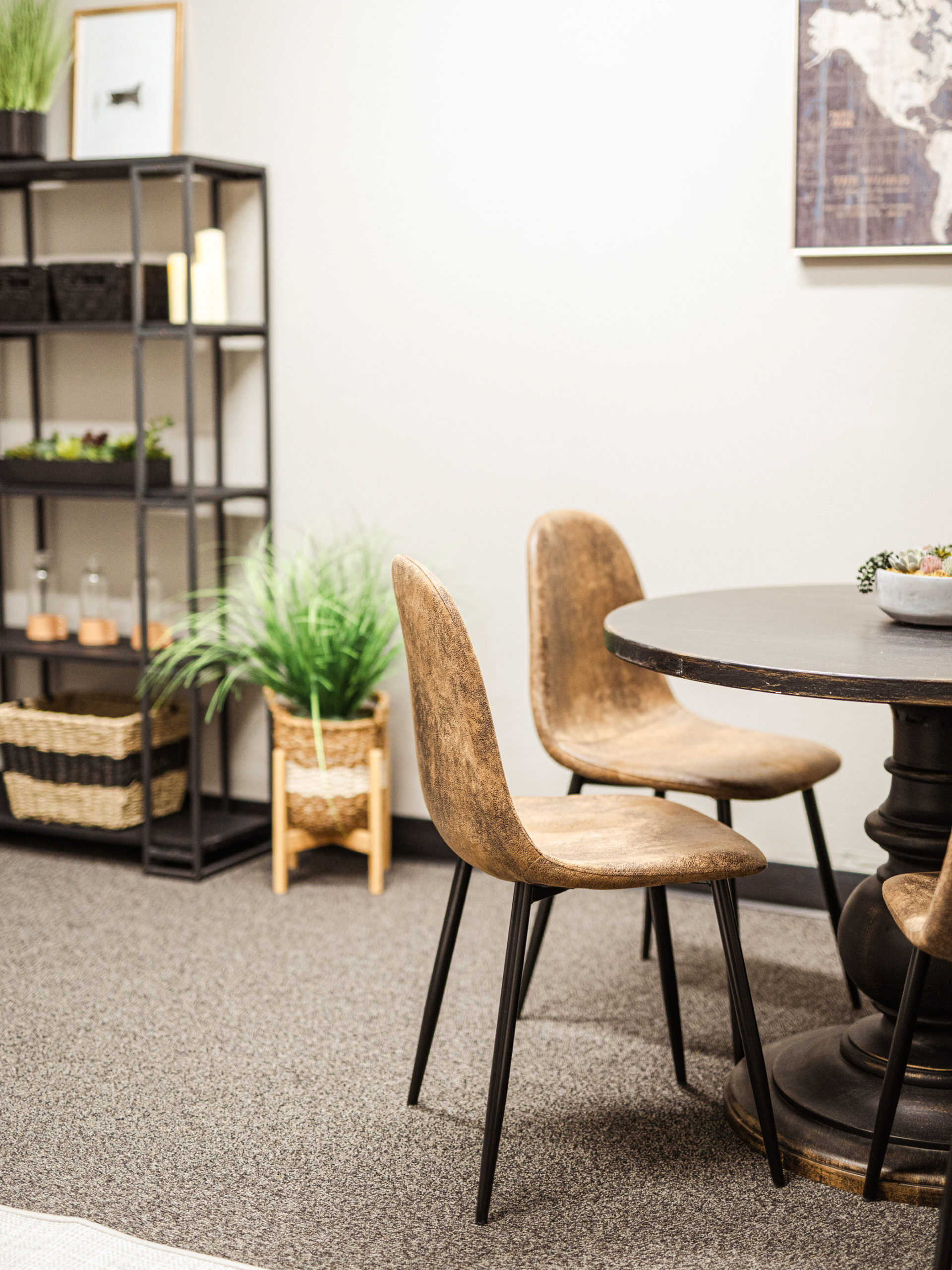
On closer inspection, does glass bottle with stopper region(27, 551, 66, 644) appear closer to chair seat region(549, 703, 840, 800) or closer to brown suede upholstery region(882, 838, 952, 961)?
chair seat region(549, 703, 840, 800)

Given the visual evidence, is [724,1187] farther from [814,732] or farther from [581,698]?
[814,732]

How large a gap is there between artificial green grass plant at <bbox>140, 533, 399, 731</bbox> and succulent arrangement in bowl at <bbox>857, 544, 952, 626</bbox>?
150cm

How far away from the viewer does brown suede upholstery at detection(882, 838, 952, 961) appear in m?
1.61

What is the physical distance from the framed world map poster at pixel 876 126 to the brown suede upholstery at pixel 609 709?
35.7 inches

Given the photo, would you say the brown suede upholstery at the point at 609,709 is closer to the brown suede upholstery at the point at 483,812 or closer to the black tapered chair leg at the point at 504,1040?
the brown suede upholstery at the point at 483,812

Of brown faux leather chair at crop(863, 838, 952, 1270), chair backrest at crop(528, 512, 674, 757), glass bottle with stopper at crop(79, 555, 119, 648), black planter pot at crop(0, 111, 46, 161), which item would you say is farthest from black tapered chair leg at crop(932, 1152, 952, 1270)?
black planter pot at crop(0, 111, 46, 161)

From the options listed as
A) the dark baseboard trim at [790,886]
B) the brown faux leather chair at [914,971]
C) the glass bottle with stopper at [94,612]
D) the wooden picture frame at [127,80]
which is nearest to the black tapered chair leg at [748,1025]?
the brown faux leather chair at [914,971]

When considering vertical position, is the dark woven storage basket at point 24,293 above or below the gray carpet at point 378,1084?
above

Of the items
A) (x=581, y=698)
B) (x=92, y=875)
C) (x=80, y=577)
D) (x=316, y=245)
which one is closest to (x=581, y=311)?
(x=316, y=245)

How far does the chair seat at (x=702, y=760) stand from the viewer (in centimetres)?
237

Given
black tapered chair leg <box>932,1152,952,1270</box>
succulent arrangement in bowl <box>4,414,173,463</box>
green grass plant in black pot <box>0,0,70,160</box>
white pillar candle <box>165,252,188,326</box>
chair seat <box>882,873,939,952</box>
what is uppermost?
green grass plant in black pot <box>0,0,70,160</box>

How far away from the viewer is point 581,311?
331cm

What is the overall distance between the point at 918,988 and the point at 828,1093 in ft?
1.32

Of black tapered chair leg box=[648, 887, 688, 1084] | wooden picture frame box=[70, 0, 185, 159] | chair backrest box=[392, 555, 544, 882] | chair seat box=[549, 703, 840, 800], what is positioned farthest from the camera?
wooden picture frame box=[70, 0, 185, 159]
